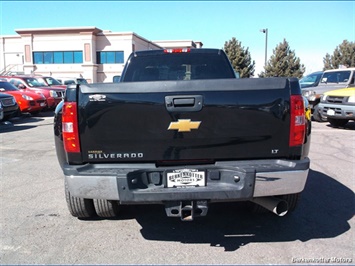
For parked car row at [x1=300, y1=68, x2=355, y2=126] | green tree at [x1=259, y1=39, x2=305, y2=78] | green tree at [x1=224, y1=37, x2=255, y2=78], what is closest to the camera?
parked car row at [x1=300, y1=68, x2=355, y2=126]

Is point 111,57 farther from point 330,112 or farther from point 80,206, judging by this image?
point 80,206

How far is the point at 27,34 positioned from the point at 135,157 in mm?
46211

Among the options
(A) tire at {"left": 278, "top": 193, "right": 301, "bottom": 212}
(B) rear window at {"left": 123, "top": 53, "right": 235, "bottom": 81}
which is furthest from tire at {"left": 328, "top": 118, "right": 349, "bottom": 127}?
(A) tire at {"left": 278, "top": 193, "right": 301, "bottom": 212}

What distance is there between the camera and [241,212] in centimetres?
407

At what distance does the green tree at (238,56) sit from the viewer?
150 feet

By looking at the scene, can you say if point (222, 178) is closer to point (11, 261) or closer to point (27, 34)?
point (11, 261)

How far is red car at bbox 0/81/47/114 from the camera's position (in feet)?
46.8

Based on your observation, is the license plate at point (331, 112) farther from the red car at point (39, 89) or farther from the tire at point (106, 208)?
the red car at point (39, 89)

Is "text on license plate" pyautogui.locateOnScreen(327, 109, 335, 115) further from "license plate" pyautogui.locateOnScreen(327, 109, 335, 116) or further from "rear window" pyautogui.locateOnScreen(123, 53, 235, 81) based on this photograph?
"rear window" pyautogui.locateOnScreen(123, 53, 235, 81)

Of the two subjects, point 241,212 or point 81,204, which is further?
point 241,212

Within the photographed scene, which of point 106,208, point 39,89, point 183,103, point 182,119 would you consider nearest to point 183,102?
point 183,103

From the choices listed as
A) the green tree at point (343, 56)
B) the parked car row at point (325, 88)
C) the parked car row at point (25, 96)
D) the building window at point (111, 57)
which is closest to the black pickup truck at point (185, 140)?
the parked car row at point (325, 88)

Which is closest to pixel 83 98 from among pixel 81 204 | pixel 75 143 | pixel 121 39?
pixel 75 143

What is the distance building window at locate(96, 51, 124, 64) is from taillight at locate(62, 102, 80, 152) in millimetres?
40764
